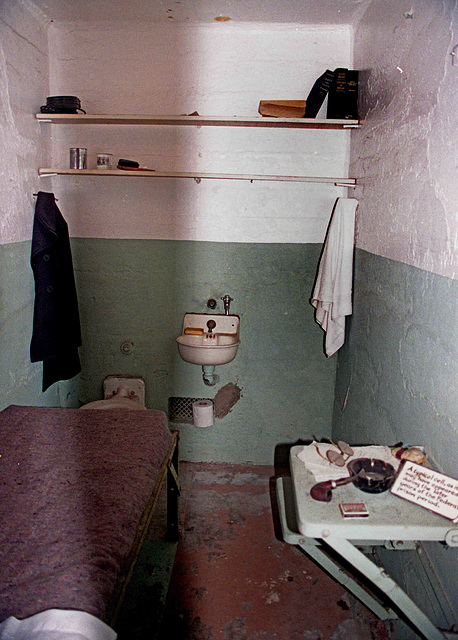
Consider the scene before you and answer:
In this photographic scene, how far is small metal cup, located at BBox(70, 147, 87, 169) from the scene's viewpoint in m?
3.00

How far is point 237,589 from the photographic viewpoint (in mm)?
2287

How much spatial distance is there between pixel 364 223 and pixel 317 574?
180 centimetres

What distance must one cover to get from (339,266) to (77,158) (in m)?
1.70

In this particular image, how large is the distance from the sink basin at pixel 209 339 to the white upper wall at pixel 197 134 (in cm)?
→ 53

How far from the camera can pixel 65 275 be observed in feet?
9.96

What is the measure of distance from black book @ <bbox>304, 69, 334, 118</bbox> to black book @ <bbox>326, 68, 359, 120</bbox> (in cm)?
4

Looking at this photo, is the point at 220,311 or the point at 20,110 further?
the point at 220,311

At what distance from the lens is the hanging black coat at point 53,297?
9.37 feet

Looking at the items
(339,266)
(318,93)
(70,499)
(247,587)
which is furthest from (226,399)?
(318,93)

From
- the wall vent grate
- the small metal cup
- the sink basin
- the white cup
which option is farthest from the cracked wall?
the small metal cup

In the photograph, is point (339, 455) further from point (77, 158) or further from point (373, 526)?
point (77, 158)

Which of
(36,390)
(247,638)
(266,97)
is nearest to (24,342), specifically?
(36,390)

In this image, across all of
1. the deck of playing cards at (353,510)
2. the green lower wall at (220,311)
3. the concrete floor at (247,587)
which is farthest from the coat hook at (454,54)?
the concrete floor at (247,587)

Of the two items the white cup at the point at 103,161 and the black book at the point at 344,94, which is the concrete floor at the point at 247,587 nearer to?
the white cup at the point at 103,161
